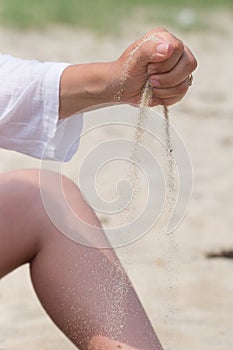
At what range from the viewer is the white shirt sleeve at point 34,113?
5.41 ft

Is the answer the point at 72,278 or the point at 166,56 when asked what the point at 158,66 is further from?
the point at 72,278

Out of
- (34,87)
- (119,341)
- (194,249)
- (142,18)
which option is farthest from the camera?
(142,18)

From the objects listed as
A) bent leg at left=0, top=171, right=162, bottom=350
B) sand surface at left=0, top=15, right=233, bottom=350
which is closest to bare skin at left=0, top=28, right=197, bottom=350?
bent leg at left=0, top=171, right=162, bottom=350

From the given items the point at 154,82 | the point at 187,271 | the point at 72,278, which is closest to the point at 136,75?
the point at 154,82

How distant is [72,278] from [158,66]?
36 cm

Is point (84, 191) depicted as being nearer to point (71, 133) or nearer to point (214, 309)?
point (71, 133)

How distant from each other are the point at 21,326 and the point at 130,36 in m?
4.95

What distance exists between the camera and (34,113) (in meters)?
1.66

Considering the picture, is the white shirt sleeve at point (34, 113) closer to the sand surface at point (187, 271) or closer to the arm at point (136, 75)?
the arm at point (136, 75)

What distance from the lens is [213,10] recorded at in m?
8.98

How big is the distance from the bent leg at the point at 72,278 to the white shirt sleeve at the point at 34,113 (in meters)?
0.11

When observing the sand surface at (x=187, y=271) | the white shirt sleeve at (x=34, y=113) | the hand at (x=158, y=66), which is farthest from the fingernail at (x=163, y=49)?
the sand surface at (x=187, y=271)

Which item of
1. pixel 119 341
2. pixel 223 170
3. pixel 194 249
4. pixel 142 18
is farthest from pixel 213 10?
pixel 119 341

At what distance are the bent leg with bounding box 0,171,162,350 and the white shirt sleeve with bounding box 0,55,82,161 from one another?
0.11m
